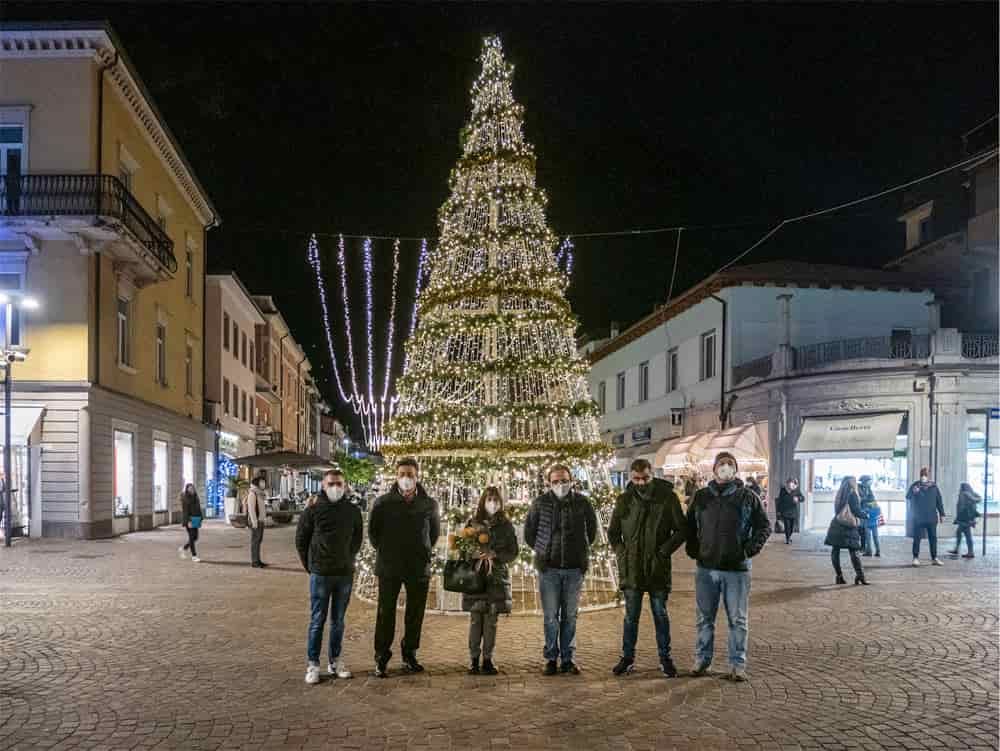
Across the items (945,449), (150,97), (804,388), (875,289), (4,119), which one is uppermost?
(150,97)

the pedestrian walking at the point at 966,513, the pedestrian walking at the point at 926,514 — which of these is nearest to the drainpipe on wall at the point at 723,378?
the pedestrian walking at the point at 966,513

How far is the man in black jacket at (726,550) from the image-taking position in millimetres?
7516

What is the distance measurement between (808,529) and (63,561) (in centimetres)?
1966

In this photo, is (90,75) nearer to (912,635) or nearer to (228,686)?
(228,686)

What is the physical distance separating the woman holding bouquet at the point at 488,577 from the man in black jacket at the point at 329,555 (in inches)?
39.1

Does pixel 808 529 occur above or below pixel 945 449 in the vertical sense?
below

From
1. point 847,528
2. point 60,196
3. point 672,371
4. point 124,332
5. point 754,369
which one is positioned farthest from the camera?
point 672,371

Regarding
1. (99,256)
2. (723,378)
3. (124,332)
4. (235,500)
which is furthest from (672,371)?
(99,256)

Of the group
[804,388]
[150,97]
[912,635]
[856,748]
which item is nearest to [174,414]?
[150,97]

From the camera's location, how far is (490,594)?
302 inches

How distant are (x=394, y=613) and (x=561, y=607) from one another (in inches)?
56.0

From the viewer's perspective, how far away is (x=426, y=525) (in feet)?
25.3

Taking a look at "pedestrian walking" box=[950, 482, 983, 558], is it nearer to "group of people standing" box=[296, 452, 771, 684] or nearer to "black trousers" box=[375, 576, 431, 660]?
"group of people standing" box=[296, 452, 771, 684]

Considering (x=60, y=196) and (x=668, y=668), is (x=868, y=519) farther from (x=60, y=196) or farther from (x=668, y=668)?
(x=60, y=196)
